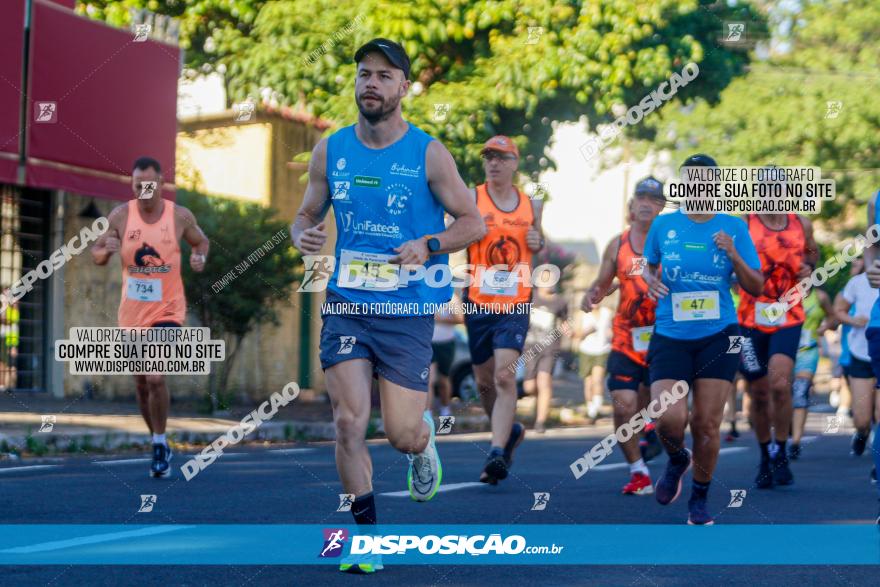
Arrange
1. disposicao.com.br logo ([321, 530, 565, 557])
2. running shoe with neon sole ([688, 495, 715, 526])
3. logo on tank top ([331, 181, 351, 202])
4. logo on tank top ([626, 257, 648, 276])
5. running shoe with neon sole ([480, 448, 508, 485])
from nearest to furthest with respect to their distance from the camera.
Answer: logo on tank top ([331, 181, 351, 202]), disposicao.com.br logo ([321, 530, 565, 557]), running shoe with neon sole ([688, 495, 715, 526]), running shoe with neon sole ([480, 448, 508, 485]), logo on tank top ([626, 257, 648, 276])

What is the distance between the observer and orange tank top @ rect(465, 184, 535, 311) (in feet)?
32.7

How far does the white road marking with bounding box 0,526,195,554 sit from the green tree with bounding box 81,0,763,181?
11022 mm

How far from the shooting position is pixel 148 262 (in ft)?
33.3

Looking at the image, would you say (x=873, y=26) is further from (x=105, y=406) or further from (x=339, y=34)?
(x=105, y=406)

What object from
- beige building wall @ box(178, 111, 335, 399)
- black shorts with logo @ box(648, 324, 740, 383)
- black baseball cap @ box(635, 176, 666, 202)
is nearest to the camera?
black shorts with logo @ box(648, 324, 740, 383)

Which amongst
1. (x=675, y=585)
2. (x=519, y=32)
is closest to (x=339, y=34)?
(x=519, y=32)

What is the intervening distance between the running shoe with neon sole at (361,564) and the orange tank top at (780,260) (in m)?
5.41

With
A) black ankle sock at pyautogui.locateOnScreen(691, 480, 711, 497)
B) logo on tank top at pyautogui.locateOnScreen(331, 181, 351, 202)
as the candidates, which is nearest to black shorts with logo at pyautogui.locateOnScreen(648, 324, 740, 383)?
black ankle sock at pyautogui.locateOnScreen(691, 480, 711, 497)

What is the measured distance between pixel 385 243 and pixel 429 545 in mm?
1430

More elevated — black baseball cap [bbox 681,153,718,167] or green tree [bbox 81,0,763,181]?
green tree [bbox 81,0,763,181]

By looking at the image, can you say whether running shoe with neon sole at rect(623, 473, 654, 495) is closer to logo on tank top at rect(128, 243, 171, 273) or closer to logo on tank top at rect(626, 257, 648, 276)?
logo on tank top at rect(626, 257, 648, 276)

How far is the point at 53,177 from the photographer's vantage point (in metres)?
16.8

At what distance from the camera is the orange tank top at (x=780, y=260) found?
1052 cm

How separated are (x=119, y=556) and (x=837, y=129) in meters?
30.2
